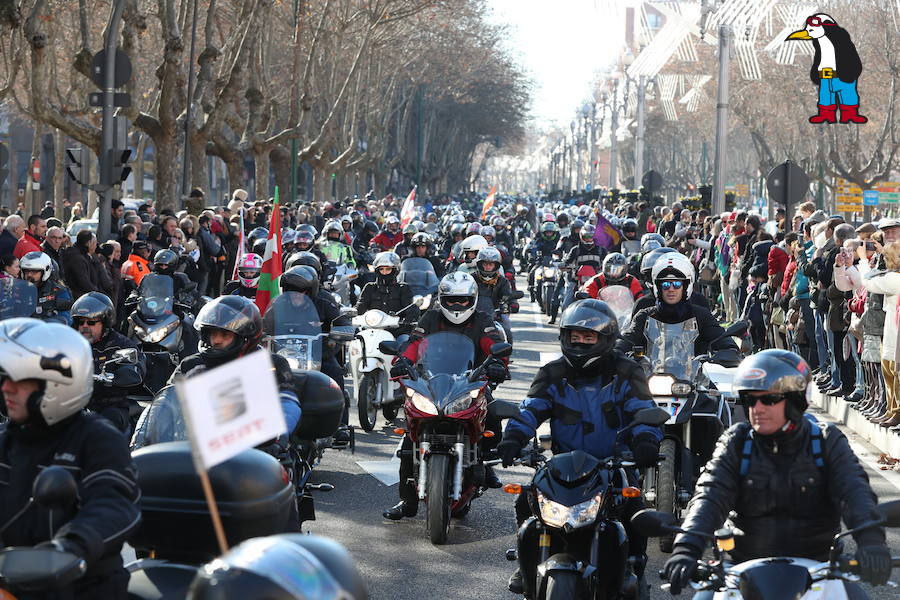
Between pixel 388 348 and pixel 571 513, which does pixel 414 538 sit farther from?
pixel 571 513

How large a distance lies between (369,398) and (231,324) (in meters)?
6.24

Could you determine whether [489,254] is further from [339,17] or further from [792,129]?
[792,129]

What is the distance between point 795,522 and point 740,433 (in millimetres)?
356

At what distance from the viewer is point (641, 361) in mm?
9625

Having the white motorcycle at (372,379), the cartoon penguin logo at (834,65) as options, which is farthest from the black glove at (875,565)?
the cartoon penguin logo at (834,65)

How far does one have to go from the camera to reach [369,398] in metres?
13.5

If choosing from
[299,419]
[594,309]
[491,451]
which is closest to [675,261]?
[491,451]

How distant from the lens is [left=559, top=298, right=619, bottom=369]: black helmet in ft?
24.1

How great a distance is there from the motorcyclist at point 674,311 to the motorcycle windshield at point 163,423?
12.4 feet

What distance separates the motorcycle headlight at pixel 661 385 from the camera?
30.3 feet

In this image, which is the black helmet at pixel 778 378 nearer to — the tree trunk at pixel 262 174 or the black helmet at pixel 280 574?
the black helmet at pixel 280 574

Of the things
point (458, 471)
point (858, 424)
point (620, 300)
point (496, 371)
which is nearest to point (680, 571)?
point (458, 471)

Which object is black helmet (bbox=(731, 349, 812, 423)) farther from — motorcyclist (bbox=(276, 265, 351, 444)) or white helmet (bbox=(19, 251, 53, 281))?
white helmet (bbox=(19, 251, 53, 281))

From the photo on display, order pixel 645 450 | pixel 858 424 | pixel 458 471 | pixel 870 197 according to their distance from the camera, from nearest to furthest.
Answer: pixel 645 450
pixel 458 471
pixel 858 424
pixel 870 197
